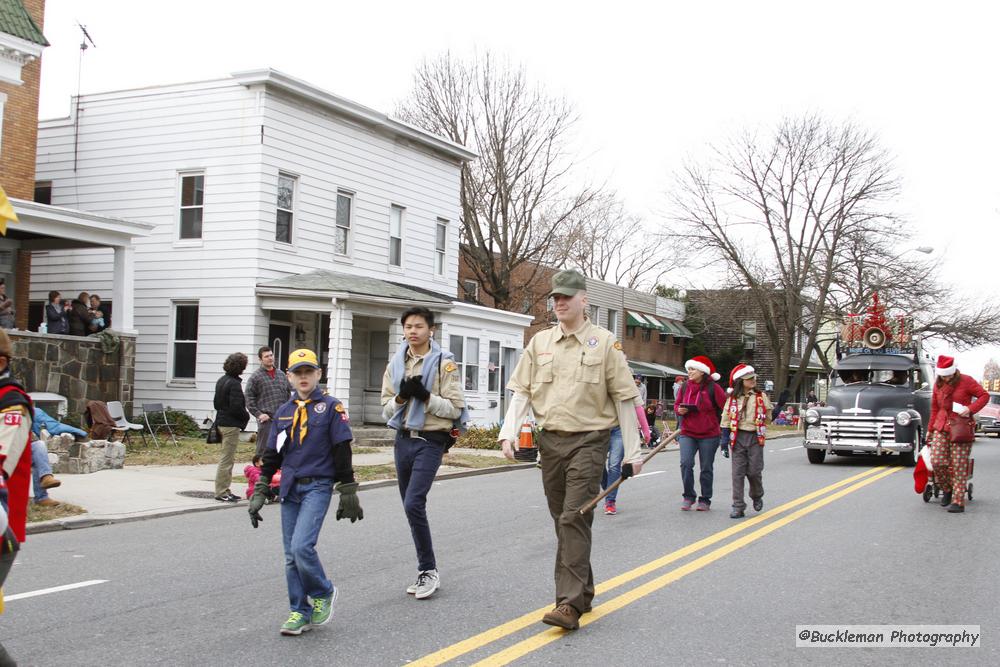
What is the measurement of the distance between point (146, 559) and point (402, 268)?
17.7m

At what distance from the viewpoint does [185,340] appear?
72.1 feet

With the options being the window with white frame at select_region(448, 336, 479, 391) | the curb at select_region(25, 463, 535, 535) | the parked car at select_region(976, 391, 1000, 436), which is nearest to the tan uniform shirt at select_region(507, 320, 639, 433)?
the curb at select_region(25, 463, 535, 535)

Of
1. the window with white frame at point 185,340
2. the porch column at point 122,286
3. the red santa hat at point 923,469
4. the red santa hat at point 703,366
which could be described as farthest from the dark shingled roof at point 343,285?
the red santa hat at point 923,469

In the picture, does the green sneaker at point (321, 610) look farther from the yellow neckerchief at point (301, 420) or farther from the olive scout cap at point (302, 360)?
the olive scout cap at point (302, 360)

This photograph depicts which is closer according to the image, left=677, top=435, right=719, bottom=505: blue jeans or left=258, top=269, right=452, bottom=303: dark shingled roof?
left=677, top=435, right=719, bottom=505: blue jeans

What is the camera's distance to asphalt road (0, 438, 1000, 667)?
5.41 m

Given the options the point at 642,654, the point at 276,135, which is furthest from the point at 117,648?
the point at 276,135

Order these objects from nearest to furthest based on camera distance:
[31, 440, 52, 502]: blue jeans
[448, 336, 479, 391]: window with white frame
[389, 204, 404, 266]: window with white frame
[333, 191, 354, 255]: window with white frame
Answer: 1. [31, 440, 52, 502]: blue jeans
2. [333, 191, 354, 255]: window with white frame
3. [448, 336, 479, 391]: window with white frame
4. [389, 204, 404, 266]: window with white frame

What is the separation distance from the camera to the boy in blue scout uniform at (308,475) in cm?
564

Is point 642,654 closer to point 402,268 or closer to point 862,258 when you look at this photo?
point 402,268

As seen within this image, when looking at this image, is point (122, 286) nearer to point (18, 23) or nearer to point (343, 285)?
point (343, 285)

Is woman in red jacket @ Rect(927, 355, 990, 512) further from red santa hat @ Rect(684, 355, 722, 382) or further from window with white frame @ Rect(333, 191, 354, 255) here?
window with white frame @ Rect(333, 191, 354, 255)

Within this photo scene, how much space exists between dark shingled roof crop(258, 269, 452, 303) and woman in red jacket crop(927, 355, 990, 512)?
12515mm

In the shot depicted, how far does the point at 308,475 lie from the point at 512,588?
207 cm
